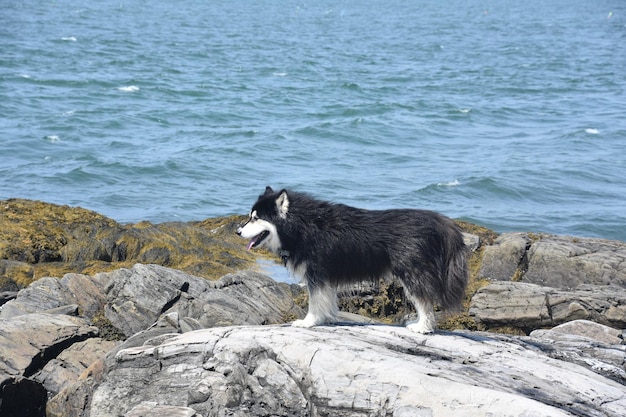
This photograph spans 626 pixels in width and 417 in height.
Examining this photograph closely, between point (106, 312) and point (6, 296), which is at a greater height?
point (106, 312)

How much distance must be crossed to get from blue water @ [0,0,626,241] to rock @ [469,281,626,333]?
39.3 ft

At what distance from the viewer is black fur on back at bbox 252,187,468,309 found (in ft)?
34.4

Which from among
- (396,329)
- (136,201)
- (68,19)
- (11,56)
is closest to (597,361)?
(396,329)

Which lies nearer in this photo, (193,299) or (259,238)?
(259,238)

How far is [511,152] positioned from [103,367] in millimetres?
29430

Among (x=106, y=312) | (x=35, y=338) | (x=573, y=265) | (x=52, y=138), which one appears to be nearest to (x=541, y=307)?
(x=573, y=265)

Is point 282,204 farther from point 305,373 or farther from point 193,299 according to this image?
point 193,299

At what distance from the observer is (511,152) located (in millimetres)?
37438

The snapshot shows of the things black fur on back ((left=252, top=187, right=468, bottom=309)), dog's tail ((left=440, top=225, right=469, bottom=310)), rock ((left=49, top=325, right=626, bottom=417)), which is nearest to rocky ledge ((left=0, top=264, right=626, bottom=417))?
rock ((left=49, top=325, right=626, bottom=417))

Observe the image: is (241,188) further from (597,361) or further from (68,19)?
→ (68,19)

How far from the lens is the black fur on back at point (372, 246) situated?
34.4 feet

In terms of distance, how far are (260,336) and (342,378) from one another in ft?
4.19

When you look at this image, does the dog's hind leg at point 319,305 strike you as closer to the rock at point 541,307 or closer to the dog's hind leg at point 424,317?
the dog's hind leg at point 424,317

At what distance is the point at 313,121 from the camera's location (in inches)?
1778
